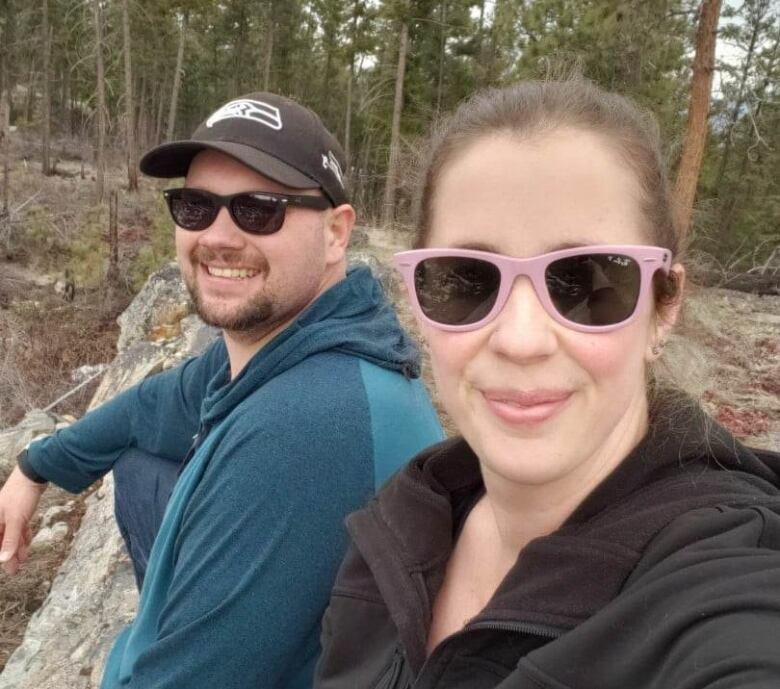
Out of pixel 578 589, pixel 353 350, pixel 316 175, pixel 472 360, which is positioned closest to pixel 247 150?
pixel 316 175

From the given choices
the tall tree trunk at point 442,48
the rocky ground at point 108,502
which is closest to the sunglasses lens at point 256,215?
the rocky ground at point 108,502

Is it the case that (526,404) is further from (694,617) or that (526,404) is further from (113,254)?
(113,254)

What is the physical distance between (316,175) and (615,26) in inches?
422

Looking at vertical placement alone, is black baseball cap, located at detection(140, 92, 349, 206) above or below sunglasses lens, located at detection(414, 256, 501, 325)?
above

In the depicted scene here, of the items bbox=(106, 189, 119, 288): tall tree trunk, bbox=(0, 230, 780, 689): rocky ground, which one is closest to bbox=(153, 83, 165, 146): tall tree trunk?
bbox=(106, 189, 119, 288): tall tree trunk

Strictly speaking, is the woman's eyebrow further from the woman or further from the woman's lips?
the woman's lips

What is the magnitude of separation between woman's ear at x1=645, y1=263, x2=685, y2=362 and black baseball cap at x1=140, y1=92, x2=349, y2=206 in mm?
1416

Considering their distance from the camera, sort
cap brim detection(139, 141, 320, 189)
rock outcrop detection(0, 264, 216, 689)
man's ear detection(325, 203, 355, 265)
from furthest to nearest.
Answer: rock outcrop detection(0, 264, 216, 689) → man's ear detection(325, 203, 355, 265) → cap brim detection(139, 141, 320, 189)

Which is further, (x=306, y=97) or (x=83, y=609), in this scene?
(x=306, y=97)

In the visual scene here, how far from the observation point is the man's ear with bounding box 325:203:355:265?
253 centimetres

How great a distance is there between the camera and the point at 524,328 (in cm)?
116

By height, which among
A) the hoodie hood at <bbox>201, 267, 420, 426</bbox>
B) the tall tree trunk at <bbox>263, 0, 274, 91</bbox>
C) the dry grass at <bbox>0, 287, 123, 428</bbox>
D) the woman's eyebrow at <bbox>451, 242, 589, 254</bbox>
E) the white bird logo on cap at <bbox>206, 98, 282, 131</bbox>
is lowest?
the dry grass at <bbox>0, 287, 123, 428</bbox>

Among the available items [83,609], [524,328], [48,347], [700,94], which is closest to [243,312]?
[524,328]

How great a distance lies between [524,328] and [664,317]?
1.05 feet
